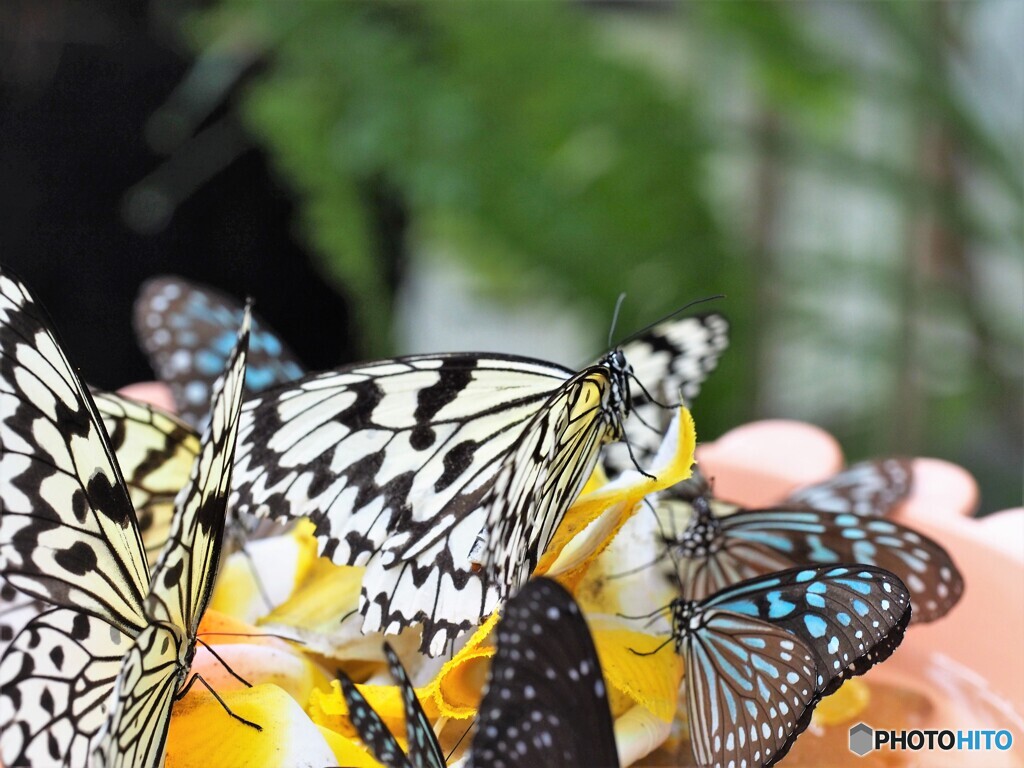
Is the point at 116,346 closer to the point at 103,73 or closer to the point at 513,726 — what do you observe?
the point at 103,73

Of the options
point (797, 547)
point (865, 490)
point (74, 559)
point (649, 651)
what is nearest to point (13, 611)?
point (74, 559)

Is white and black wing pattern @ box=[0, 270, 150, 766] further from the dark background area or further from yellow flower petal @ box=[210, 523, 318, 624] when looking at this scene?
the dark background area

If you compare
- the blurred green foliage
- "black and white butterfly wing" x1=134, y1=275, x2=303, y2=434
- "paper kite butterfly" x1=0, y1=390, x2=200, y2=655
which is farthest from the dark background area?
"paper kite butterfly" x1=0, y1=390, x2=200, y2=655

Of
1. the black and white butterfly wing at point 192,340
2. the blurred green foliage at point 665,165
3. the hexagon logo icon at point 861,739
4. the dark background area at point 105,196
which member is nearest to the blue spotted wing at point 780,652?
the hexagon logo icon at point 861,739

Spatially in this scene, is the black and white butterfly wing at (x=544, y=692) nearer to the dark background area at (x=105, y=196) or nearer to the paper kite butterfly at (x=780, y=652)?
the paper kite butterfly at (x=780, y=652)

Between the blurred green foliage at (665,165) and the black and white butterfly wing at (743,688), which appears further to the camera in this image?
the blurred green foliage at (665,165)

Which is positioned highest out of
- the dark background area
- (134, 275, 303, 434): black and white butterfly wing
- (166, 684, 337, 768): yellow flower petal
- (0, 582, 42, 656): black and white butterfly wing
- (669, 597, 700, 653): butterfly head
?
the dark background area

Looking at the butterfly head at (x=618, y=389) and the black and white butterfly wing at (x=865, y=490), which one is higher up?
the black and white butterfly wing at (x=865, y=490)
